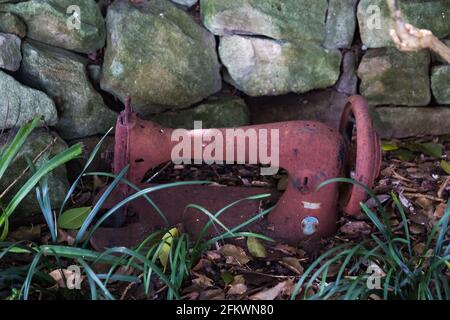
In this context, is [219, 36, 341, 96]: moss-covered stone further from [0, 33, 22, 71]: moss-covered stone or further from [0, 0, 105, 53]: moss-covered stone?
[0, 33, 22, 71]: moss-covered stone

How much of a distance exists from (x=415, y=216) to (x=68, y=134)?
1.59 m

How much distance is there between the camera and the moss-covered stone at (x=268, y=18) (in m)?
2.60

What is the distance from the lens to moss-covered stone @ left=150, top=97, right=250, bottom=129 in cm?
274

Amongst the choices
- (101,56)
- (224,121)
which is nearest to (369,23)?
(224,121)

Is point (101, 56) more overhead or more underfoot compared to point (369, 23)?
more underfoot

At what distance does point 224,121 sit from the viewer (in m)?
2.79

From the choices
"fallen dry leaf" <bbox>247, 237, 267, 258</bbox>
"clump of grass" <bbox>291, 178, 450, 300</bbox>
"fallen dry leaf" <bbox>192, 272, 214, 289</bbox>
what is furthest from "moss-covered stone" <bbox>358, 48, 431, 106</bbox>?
"fallen dry leaf" <bbox>192, 272, 214, 289</bbox>

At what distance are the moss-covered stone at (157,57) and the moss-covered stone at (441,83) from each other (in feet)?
3.67

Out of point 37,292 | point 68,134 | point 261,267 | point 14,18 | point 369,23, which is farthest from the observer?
point 369,23

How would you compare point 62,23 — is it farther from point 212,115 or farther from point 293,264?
point 293,264

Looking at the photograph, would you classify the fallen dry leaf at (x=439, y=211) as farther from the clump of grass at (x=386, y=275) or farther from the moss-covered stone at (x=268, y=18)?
the moss-covered stone at (x=268, y=18)

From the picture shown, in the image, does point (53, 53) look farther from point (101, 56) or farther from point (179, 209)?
point (179, 209)

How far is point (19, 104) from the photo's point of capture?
7.66 feet

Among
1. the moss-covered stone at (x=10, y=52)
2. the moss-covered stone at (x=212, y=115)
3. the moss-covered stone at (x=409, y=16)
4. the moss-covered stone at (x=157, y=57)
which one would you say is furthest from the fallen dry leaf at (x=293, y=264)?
the moss-covered stone at (x=10, y=52)
